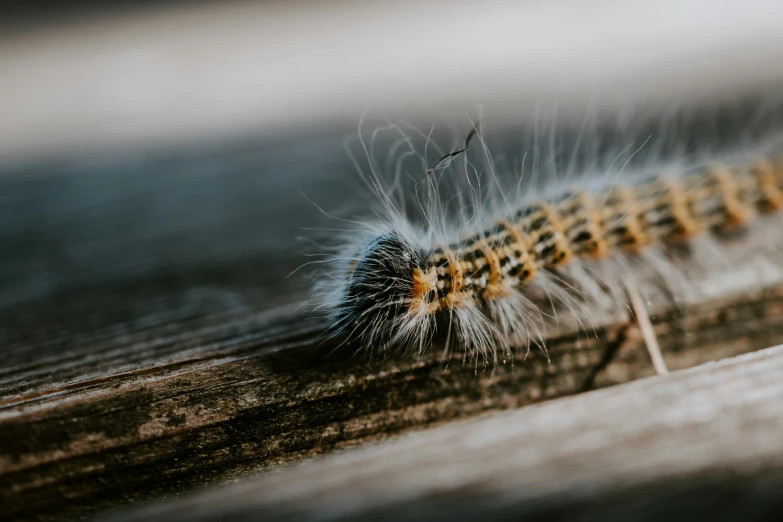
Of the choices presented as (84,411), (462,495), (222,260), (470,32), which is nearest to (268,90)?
(470,32)

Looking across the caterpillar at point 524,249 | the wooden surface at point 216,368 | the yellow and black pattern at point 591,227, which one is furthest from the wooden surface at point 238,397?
the yellow and black pattern at point 591,227

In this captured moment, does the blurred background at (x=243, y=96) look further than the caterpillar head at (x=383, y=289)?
Yes

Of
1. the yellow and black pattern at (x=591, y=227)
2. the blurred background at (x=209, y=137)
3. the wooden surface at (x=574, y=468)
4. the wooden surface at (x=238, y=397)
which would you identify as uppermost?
the blurred background at (x=209, y=137)

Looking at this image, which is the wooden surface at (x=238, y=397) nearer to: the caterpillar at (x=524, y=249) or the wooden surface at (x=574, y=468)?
the wooden surface at (x=574, y=468)

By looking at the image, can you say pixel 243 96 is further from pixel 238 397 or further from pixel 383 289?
pixel 238 397

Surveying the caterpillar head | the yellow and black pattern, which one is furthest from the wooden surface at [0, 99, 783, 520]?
the yellow and black pattern

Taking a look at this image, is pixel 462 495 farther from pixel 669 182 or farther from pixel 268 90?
pixel 268 90

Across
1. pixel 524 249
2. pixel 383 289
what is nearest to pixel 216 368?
pixel 383 289
